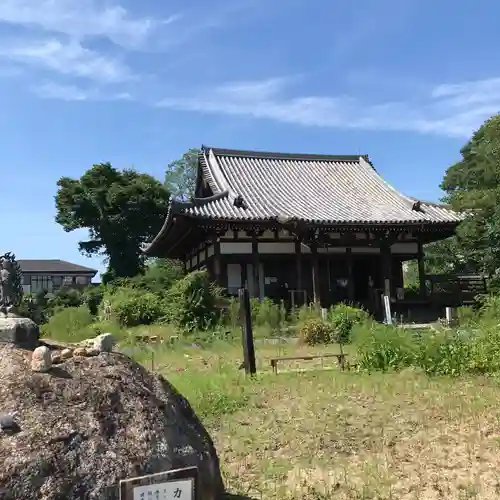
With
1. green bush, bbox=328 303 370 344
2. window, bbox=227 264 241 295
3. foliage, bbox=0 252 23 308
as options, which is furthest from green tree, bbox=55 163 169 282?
foliage, bbox=0 252 23 308

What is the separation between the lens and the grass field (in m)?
4.55

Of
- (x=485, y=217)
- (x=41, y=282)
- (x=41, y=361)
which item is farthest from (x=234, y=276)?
(x=41, y=282)

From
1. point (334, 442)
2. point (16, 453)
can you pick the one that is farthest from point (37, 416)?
point (334, 442)

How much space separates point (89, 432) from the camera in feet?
10.9

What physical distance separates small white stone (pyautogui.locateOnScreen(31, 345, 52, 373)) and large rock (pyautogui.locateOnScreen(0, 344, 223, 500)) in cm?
4

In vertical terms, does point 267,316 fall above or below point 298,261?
below

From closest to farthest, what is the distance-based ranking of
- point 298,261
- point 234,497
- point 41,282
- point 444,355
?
1. point 234,497
2. point 444,355
3. point 298,261
4. point 41,282

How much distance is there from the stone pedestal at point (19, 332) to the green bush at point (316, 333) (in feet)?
34.4

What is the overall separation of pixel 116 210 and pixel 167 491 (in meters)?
36.9

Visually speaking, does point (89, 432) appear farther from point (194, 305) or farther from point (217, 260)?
point (217, 260)

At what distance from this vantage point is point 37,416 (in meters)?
3.32

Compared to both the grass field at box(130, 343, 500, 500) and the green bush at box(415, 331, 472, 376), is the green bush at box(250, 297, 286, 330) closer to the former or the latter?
the grass field at box(130, 343, 500, 500)

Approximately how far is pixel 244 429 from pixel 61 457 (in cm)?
326

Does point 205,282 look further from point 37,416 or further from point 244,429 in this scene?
point 37,416
